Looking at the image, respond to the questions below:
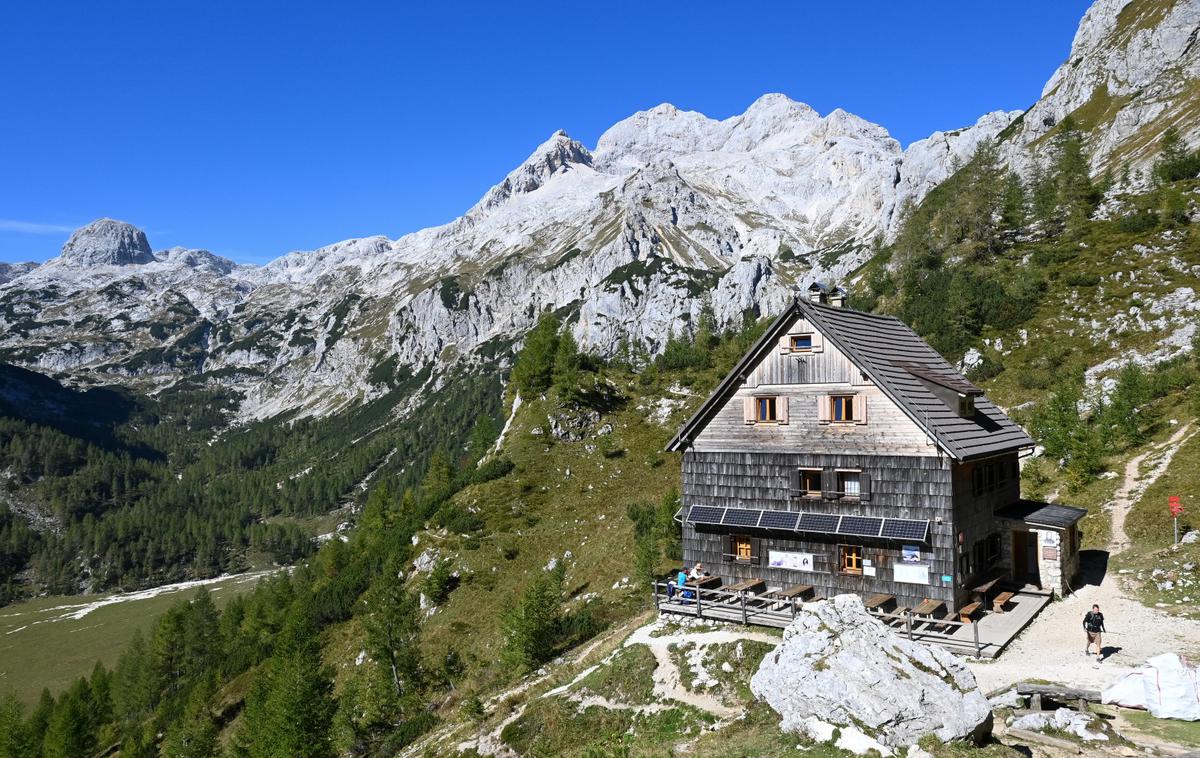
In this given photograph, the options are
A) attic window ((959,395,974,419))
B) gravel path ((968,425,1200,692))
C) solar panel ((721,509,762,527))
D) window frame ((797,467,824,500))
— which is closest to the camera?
gravel path ((968,425,1200,692))

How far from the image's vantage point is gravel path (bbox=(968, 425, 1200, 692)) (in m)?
→ 20.6

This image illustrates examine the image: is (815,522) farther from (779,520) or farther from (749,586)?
(749,586)

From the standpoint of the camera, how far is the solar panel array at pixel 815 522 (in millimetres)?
26484

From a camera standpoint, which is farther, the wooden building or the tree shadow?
the tree shadow

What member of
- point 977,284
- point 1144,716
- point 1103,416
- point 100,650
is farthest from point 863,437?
point 100,650

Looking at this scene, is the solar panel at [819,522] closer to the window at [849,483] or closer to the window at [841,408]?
the window at [849,483]

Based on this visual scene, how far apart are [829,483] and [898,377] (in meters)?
5.26

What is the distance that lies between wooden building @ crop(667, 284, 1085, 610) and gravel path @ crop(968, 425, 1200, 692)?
168cm

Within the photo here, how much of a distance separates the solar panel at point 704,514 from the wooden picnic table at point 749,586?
2870 mm

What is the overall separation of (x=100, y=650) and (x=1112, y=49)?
770ft

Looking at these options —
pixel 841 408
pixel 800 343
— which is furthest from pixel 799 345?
pixel 841 408

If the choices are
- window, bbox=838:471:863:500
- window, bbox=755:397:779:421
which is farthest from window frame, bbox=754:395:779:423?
window, bbox=838:471:863:500

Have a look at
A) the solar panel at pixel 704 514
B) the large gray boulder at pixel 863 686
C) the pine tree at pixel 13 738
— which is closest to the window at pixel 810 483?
the solar panel at pixel 704 514

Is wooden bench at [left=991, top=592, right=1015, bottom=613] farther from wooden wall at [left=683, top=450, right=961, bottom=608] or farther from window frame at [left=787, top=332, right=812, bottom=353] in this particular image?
window frame at [left=787, top=332, right=812, bottom=353]
